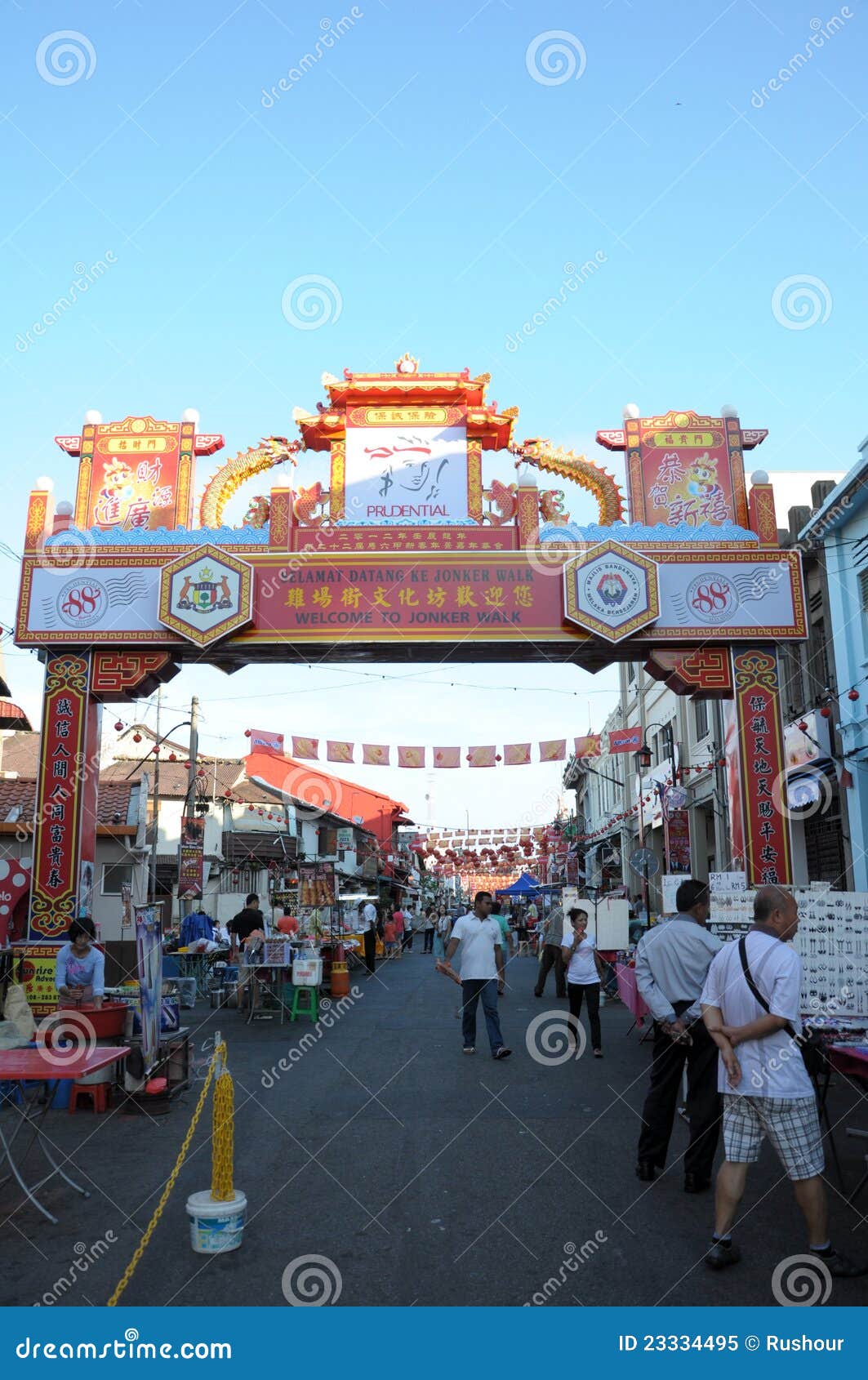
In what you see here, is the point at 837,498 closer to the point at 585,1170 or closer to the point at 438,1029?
the point at 438,1029

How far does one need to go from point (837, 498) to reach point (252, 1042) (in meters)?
12.0

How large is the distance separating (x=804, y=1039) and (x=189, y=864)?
59.7 ft

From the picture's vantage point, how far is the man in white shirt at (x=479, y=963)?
11.6 m

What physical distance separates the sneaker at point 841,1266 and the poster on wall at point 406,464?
11.1 metres

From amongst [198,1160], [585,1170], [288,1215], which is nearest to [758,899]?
[585,1170]

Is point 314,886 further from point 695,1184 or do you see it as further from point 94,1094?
point 695,1184

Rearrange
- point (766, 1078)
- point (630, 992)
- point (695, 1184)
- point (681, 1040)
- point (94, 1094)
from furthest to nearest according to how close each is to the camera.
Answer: point (630, 992) < point (94, 1094) < point (681, 1040) < point (695, 1184) < point (766, 1078)

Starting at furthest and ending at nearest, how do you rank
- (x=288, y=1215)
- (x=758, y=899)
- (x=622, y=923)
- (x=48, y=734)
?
(x=622, y=923) → (x=48, y=734) → (x=288, y=1215) → (x=758, y=899)

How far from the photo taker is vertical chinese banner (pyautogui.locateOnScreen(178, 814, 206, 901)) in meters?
22.8

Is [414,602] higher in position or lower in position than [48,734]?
higher

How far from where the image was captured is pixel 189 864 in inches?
902

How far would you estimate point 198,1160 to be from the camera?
23.1 feet

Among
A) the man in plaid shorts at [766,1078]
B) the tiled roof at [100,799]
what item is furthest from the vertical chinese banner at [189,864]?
the man in plaid shorts at [766,1078]

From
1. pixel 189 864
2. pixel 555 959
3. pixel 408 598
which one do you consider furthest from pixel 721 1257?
pixel 189 864
